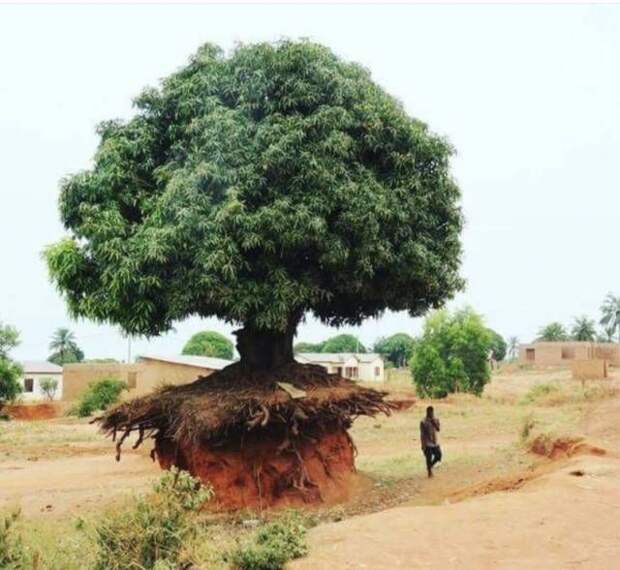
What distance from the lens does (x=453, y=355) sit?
155 feet

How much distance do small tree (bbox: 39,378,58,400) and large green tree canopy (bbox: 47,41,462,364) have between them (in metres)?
49.2

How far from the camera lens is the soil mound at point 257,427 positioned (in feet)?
50.0

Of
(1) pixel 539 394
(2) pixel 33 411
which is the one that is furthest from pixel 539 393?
(2) pixel 33 411

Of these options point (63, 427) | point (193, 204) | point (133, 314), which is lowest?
point (63, 427)

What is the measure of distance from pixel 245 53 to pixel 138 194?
3.55 meters

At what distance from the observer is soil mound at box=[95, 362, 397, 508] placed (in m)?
15.2

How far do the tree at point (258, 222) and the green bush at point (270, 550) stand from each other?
6.10 metres

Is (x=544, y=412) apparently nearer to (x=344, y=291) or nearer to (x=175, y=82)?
(x=344, y=291)

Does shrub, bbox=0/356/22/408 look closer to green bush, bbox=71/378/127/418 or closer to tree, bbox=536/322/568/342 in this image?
green bush, bbox=71/378/127/418

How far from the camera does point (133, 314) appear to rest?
15.1 metres

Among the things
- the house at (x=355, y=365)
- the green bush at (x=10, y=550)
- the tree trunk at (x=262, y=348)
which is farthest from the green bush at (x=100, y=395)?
the green bush at (x=10, y=550)

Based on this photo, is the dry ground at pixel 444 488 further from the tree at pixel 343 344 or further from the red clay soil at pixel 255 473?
the tree at pixel 343 344

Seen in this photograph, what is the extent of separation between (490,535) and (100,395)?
124 ft

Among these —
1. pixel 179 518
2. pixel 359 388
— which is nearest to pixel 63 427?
pixel 359 388
